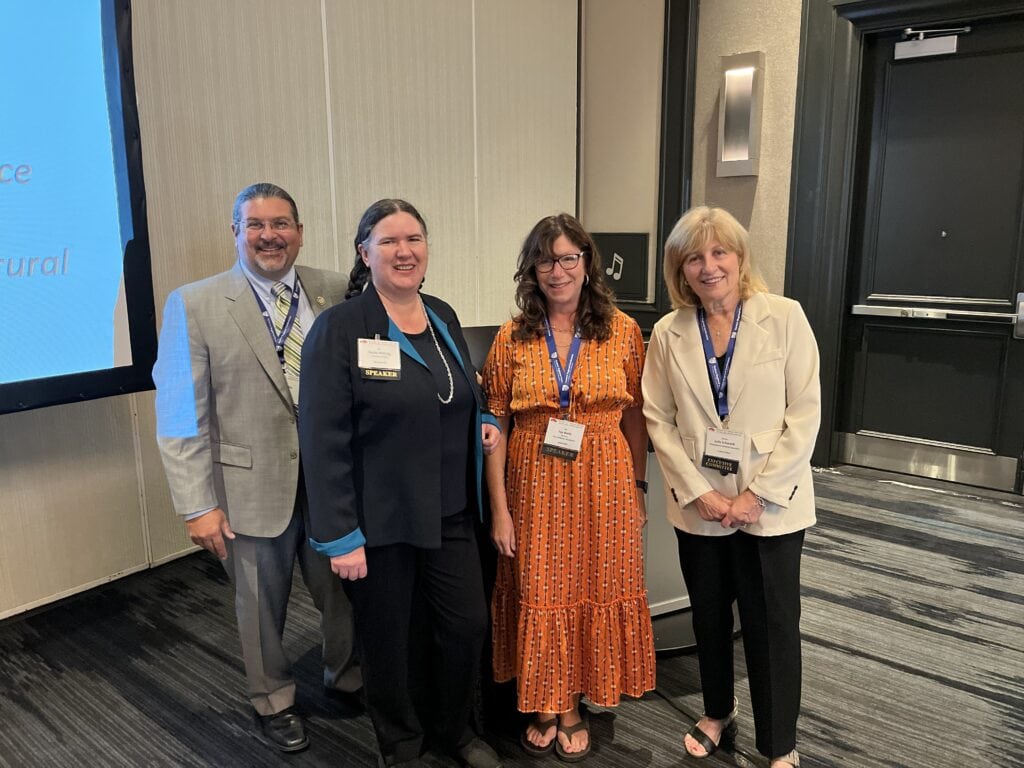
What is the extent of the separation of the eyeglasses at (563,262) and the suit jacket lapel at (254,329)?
Answer: 74 cm

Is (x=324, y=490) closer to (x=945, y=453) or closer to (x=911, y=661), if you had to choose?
(x=911, y=661)

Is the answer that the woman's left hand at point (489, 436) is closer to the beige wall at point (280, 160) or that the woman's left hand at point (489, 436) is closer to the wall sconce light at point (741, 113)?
the beige wall at point (280, 160)

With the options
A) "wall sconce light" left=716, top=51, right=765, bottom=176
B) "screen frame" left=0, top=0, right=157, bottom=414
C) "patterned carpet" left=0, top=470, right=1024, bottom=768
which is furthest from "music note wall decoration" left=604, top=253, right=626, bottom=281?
"screen frame" left=0, top=0, right=157, bottom=414

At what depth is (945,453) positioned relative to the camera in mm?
4293

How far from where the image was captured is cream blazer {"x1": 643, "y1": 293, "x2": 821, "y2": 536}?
1.72 metres

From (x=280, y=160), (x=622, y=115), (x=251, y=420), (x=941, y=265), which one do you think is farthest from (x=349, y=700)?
(x=622, y=115)

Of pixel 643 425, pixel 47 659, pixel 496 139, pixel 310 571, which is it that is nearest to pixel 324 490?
pixel 310 571

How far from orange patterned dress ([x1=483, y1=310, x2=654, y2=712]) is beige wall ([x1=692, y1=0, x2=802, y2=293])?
10.2 feet

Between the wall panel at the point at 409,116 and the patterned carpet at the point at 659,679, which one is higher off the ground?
the wall panel at the point at 409,116

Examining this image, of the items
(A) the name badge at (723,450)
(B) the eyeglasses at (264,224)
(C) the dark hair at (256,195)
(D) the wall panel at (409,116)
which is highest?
(D) the wall panel at (409,116)

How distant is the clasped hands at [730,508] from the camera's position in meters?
1.71

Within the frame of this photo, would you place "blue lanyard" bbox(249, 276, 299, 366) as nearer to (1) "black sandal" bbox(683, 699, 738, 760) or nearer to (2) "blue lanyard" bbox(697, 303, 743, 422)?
(2) "blue lanyard" bbox(697, 303, 743, 422)

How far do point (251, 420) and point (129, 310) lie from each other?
1115 mm

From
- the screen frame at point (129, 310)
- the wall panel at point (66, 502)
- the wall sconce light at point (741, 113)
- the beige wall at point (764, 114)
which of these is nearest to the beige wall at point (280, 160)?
the wall panel at point (66, 502)
